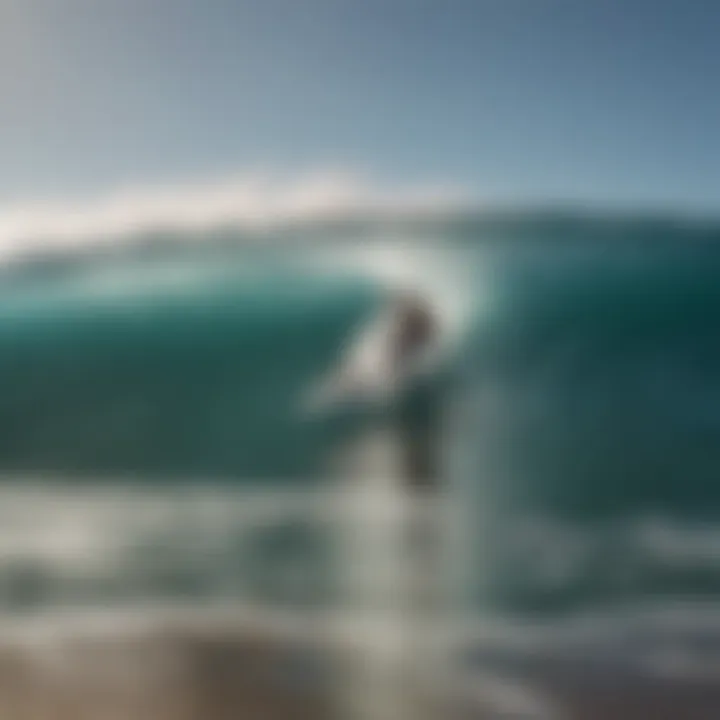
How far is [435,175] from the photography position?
1.19 metres

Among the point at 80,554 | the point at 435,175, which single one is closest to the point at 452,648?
the point at 80,554

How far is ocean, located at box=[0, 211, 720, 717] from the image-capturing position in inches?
45.0

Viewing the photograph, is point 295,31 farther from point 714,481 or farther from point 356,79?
point 714,481

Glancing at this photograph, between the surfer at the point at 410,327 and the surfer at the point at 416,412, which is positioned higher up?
the surfer at the point at 410,327

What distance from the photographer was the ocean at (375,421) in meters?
1.14

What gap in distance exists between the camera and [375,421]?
1.16 meters

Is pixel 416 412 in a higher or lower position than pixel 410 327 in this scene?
lower

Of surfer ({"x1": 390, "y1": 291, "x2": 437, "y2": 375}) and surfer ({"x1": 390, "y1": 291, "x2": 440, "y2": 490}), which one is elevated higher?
surfer ({"x1": 390, "y1": 291, "x2": 437, "y2": 375})

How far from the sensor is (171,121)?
1.19 meters

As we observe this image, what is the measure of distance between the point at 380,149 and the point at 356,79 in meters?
0.10

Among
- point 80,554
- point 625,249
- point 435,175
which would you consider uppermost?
point 435,175

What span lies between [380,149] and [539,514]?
54cm

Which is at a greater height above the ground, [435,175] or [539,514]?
[435,175]

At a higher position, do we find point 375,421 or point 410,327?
point 410,327
